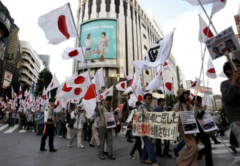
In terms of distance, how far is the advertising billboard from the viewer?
111 ft

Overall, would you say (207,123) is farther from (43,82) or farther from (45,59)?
(45,59)

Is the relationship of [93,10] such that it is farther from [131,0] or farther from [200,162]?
[200,162]

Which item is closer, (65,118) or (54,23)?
(54,23)

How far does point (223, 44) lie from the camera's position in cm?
266

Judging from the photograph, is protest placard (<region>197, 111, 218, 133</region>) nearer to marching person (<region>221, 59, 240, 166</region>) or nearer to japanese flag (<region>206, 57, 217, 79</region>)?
marching person (<region>221, 59, 240, 166</region>)

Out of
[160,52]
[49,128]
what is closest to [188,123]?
[160,52]

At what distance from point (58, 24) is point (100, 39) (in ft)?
96.6

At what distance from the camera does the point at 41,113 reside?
1220cm

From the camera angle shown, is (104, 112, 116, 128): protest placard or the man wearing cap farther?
the man wearing cap

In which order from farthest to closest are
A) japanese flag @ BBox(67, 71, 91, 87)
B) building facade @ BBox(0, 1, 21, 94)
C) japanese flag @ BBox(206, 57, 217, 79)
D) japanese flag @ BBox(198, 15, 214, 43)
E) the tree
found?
building facade @ BBox(0, 1, 21, 94), the tree, japanese flag @ BBox(206, 57, 217, 79), japanese flag @ BBox(67, 71, 91, 87), japanese flag @ BBox(198, 15, 214, 43)

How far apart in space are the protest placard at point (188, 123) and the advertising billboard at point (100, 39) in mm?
30662

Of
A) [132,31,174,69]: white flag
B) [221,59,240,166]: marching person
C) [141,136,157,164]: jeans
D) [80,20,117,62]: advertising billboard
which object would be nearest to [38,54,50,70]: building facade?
[80,20,117,62]: advertising billboard

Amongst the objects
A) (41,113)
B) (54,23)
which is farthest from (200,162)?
(41,113)

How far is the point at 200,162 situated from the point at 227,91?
337cm
